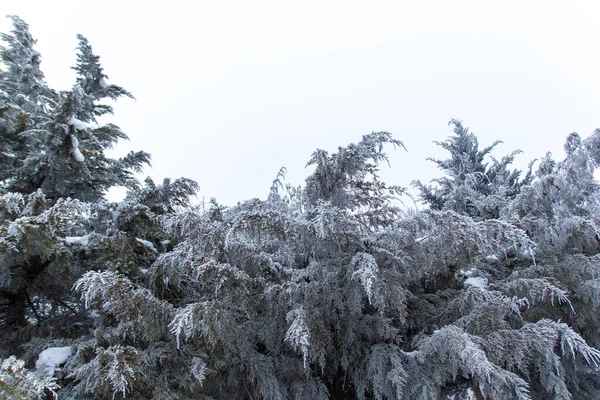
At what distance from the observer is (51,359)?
104 inches

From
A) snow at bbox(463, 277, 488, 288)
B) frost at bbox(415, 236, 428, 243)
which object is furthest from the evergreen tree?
frost at bbox(415, 236, 428, 243)

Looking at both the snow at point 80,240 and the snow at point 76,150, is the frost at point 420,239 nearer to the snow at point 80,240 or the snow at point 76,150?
the snow at point 80,240

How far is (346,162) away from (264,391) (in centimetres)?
236

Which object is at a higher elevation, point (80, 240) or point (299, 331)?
point (80, 240)

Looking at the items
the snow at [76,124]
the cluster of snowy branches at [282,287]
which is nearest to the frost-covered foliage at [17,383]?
the cluster of snowy branches at [282,287]

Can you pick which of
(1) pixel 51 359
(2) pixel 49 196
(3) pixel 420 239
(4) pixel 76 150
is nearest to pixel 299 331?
(3) pixel 420 239

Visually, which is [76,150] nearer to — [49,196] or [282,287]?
[49,196]

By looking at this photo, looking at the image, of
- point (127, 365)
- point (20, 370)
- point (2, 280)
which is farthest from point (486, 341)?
point (2, 280)

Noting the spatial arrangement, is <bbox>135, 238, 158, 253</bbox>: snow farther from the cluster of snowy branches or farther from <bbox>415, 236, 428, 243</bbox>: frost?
<bbox>415, 236, 428, 243</bbox>: frost

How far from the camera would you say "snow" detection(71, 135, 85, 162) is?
3501 millimetres

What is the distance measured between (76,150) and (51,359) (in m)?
2.14

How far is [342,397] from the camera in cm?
394

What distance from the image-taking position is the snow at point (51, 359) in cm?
258

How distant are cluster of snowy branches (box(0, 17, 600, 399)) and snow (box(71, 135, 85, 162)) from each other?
0.04ft
